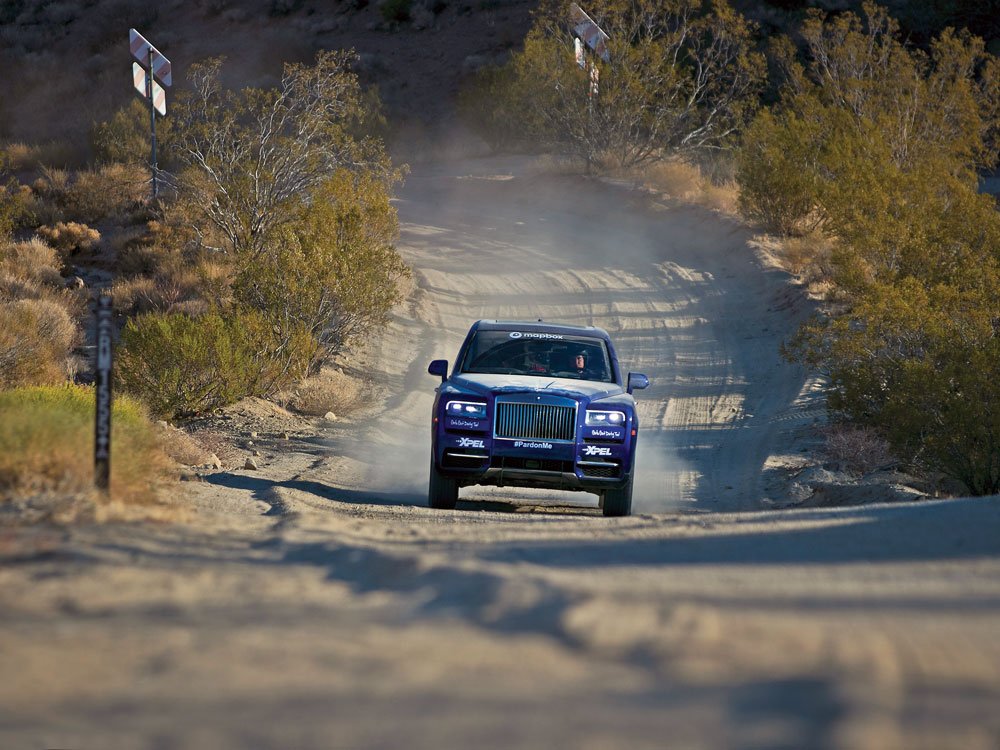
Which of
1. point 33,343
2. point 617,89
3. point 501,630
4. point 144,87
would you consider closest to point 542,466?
point 501,630

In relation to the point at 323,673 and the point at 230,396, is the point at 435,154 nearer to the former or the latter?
the point at 230,396

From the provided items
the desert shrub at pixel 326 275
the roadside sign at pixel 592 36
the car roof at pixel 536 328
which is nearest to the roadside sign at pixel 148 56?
the desert shrub at pixel 326 275

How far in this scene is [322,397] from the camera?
1752 cm

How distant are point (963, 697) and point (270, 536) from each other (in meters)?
4.25

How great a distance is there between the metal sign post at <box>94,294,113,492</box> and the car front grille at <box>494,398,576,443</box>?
3.66 metres

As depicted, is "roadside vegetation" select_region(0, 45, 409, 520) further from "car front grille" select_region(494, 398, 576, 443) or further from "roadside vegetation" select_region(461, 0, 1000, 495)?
"roadside vegetation" select_region(461, 0, 1000, 495)

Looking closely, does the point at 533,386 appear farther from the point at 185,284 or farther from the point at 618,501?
the point at 185,284

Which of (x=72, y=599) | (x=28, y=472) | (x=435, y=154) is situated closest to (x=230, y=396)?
(x=28, y=472)

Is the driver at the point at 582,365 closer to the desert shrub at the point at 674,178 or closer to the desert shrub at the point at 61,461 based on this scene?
the desert shrub at the point at 61,461

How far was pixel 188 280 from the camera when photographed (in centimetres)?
2308

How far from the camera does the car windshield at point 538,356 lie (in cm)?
1123

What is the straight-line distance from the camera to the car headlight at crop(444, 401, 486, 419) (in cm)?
1022

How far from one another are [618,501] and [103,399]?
4739 millimetres

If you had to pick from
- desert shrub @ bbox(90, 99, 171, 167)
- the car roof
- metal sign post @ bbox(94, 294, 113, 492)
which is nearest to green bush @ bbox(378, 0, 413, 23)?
desert shrub @ bbox(90, 99, 171, 167)
